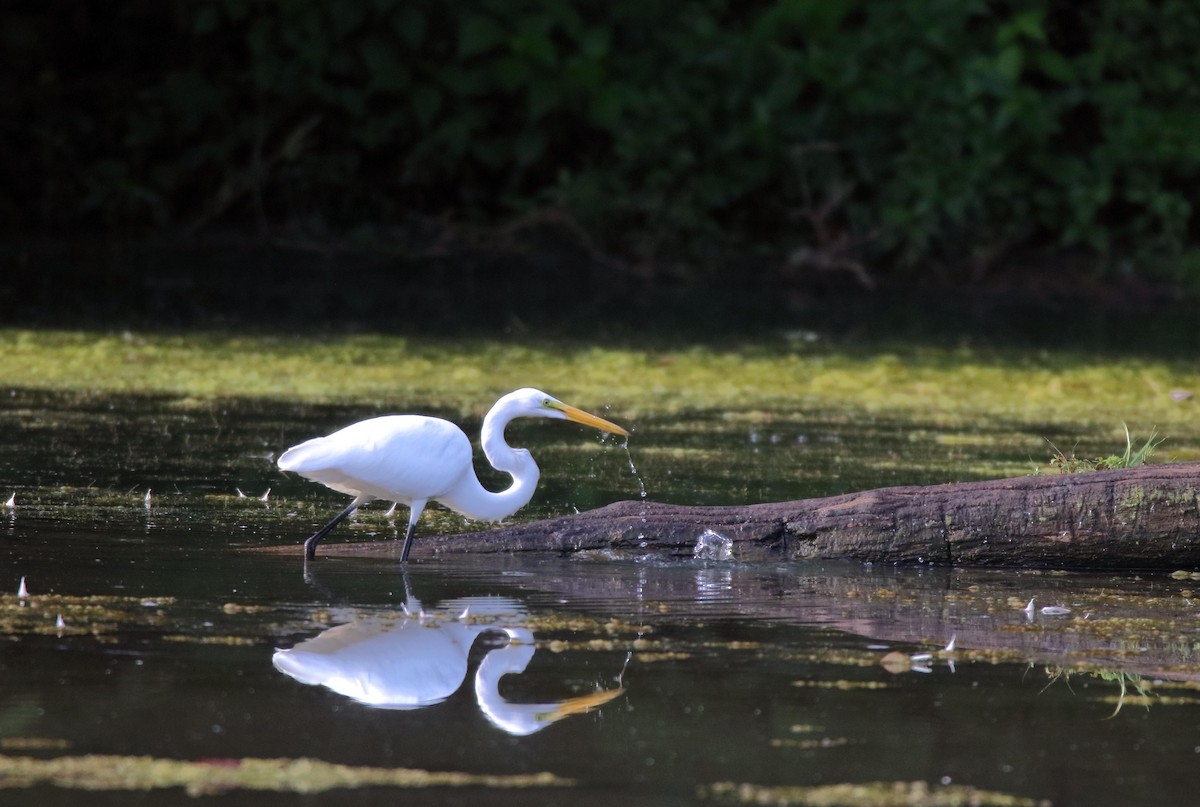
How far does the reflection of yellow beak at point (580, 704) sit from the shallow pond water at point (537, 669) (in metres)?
0.01

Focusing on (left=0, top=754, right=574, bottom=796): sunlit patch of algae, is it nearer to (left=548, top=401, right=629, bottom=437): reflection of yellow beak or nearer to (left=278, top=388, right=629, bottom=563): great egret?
(left=278, top=388, right=629, bottom=563): great egret

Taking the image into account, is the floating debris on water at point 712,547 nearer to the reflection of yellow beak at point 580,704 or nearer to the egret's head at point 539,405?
the egret's head at point 539,405

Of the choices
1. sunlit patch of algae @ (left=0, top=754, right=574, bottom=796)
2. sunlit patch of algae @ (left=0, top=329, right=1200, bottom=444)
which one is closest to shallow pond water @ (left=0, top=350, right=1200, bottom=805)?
sunlit patch of algae @ (left=0, top=754, right=574, bottom=796)

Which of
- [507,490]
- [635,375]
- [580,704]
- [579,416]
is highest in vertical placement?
[635,375]

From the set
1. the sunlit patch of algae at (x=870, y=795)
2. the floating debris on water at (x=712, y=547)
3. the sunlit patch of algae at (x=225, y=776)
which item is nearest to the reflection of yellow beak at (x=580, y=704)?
the sunlit patch of algae at (x=225, y=776)

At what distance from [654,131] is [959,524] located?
32.5 feet

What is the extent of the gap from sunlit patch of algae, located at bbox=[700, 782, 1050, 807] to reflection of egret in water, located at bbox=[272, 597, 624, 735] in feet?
1.71

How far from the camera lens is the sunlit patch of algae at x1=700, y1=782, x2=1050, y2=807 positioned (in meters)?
3.09

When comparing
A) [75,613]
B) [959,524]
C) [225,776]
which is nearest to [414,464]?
[75,613]

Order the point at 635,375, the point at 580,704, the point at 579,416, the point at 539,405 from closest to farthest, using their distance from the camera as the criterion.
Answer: the point at 580,704 → the point at 539,405 → the point at 579,416 → the point at 635,375

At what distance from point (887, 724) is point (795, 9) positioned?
12331 mm

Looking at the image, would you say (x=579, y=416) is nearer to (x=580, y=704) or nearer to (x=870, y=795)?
(x=580, y=704)

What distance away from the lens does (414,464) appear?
522cm

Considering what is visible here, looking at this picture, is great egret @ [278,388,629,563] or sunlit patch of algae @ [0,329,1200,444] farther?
sunlit patch of algae @ [0,329,1200,444]
